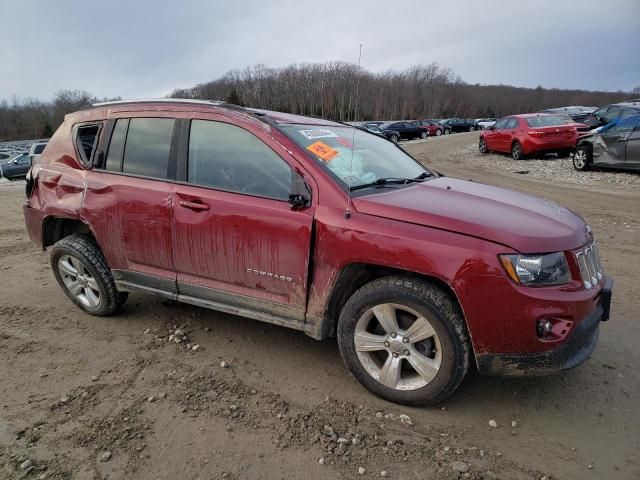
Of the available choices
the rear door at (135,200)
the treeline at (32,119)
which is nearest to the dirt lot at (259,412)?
the rear door at (135,200)

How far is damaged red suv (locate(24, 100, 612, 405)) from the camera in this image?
8.42ft

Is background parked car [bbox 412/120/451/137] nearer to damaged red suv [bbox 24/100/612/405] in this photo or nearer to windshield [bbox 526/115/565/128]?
windshield [bbox 526/115/565/128]

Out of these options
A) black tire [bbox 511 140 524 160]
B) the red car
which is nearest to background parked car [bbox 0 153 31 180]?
the red car

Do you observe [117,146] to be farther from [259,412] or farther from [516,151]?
[516,151]

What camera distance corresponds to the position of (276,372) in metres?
3.29

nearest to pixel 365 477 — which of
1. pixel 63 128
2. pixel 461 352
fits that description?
pixel 461 352

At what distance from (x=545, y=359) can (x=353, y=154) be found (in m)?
1.90

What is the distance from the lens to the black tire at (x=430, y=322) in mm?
2646

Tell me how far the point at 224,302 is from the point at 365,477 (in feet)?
5.18

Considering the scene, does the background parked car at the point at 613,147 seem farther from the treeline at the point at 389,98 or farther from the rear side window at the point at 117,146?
the treeline at the point at 389,98

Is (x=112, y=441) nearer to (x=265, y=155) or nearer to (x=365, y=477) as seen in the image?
(x=365, y=477)

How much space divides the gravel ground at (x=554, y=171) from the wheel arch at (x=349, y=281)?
1048 cm

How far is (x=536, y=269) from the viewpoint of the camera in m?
2.53

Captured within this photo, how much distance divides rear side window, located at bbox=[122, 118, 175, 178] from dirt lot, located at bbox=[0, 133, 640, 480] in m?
1.35
